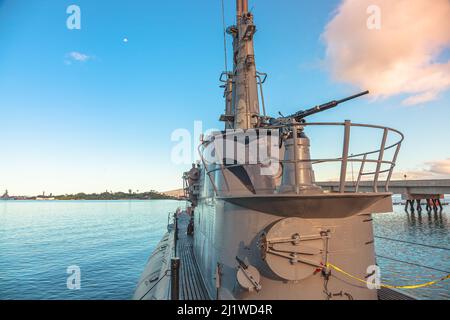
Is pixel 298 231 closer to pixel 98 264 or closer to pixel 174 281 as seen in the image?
pixel 174 281

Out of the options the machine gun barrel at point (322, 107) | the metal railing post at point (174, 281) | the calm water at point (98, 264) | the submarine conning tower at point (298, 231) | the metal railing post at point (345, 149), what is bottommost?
the calm water at point (98, 264)

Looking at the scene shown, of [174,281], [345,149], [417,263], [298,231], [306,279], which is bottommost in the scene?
[417,263]

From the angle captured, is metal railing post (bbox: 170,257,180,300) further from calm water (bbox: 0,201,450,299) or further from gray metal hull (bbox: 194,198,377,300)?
calm water (bbox: 0,201,450,299)

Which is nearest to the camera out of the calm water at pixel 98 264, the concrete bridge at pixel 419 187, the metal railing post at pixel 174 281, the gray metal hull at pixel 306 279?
the gray metal hull at pixel 306 279

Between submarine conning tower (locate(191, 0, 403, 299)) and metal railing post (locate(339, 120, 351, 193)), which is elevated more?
metal railing post (locate(339, 120, 351, 193))

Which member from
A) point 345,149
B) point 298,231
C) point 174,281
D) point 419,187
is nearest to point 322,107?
point 345,149

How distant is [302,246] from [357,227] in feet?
4.65

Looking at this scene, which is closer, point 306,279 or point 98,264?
point 306,279

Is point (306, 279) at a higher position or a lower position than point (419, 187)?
lower

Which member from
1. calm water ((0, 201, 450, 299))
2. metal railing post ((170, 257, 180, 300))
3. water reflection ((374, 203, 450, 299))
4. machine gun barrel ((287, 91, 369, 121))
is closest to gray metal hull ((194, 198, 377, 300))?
metal railing post ((170, 257, 180, 300))

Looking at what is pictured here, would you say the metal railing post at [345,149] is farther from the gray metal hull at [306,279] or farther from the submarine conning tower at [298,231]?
the gray metal hull at [306,279]

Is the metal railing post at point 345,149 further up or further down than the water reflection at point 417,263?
further up

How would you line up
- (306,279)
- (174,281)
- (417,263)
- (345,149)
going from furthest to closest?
(417,263), (174,281), (306,279), (345,149)

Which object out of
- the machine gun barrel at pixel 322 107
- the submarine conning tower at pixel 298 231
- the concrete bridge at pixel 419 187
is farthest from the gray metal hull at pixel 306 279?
the concrete bridge at pixel 419 187
